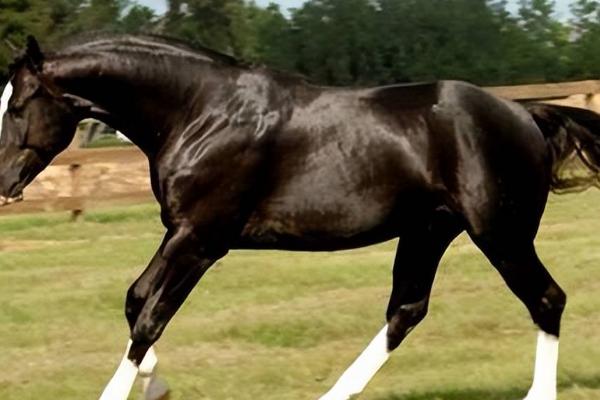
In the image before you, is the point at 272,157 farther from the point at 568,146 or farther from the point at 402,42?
the point at 402,42

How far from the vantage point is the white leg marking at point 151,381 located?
250 inches

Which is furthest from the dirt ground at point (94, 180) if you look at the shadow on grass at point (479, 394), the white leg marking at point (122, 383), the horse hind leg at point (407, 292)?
the white leg marking at point (122, 383)

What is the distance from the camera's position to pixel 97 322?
9.95 m

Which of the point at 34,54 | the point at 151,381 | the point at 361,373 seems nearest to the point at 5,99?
the point at 34,54

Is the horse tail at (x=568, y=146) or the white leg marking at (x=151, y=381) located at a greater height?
the horse tail at (x=568, y=146)

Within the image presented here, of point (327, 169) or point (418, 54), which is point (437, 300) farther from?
point (418, 54)

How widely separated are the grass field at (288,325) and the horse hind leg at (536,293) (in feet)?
1.35

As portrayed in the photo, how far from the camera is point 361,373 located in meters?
6.62

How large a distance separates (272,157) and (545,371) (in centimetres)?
169

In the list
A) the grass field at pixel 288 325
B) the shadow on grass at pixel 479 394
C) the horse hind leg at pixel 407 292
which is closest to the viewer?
the horse hind leg at pixel 407 292

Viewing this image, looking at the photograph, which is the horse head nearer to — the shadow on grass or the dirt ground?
the shadow on grass

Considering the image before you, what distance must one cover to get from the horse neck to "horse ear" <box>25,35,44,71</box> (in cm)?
7

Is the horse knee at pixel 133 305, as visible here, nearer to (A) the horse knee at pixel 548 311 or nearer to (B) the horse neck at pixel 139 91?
(B) the horse neck at pixel 139 91

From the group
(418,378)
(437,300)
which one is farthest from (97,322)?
(418,378)
